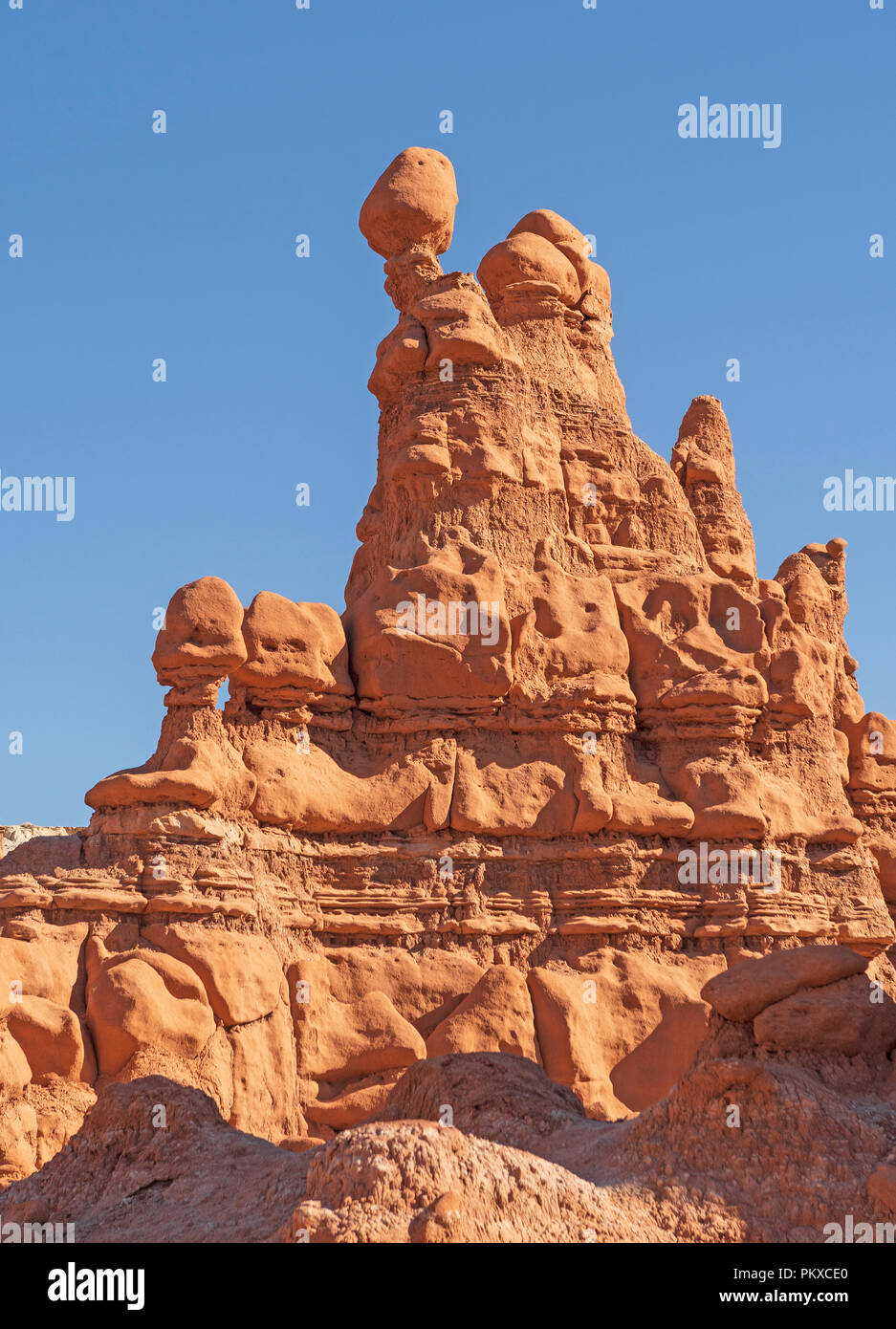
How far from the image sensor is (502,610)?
24.6 metres

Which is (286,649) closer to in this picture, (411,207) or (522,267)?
(411,207)

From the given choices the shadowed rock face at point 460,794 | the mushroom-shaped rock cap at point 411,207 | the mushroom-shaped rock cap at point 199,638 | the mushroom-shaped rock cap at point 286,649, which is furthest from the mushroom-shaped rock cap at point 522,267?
the mushroom-shaped rock cap at point 199,638

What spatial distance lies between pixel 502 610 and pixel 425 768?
8.06 feet

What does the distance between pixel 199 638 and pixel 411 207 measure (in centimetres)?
835

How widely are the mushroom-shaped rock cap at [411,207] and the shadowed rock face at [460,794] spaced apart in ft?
0.15

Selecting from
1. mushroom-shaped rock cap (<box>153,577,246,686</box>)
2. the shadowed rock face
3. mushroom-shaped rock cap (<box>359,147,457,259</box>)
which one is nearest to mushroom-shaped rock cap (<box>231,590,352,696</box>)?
the shadowed rock face

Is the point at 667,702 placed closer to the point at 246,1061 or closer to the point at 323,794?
the point at 323,794

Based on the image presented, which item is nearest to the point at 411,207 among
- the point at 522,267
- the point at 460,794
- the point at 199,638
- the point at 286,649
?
the point at 522,267

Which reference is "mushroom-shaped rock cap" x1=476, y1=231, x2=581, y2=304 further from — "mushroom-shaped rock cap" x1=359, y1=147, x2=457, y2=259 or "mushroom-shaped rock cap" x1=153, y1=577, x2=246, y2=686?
"mushroom-shaped rock cap" x1=153, y1=577, x2=246, y2=686

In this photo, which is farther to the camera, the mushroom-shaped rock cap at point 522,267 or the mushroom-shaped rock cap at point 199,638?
the mushroom-shaped rock cap at point 522,267

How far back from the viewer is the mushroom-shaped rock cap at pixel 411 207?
26938 millimetres

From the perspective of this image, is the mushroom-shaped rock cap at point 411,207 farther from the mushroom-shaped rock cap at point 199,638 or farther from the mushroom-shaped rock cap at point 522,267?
the mushroom-shaped rock cap at point 199,638

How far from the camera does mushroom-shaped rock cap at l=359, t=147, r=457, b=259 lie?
2694 centimetres
